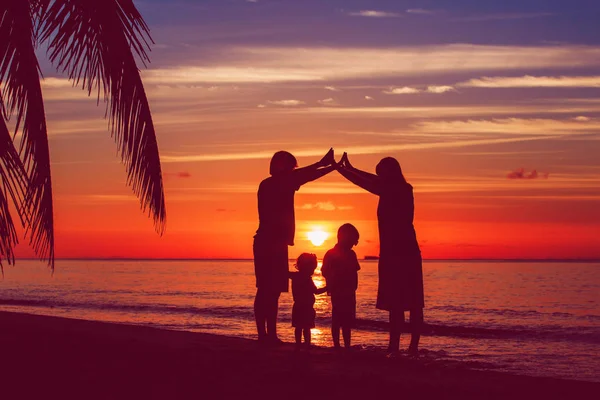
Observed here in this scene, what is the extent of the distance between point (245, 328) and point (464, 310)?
12.5 m

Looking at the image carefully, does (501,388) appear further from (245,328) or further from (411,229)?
(245,328)

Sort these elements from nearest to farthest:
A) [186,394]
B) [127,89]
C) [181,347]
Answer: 1. [186,394]
2. [127,89]
3. [181,347]

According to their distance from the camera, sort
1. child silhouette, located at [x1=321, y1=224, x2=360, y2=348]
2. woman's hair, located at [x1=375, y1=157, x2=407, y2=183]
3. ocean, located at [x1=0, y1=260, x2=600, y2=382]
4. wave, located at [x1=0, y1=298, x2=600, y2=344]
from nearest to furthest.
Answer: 1. woman's hair, located at [x1=375, y1=157, x2=407, y2=183]
2. child silhouette, located at [x1=321, y1=224, x2=360, y2=348]
3. ocean, located at [x1=0, y1=260, x2=600, y2=382]
4. wave, located at [x1=0, y1=298, x2=600, y2=344]

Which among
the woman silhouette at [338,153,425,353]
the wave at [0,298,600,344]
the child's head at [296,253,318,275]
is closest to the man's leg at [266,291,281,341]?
the child's head at [296,253,318,275]

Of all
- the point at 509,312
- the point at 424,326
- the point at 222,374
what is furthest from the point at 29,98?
the point at 509,312

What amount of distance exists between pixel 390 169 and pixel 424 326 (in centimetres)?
1436

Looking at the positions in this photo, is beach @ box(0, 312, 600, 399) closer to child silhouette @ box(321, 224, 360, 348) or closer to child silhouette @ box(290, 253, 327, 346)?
child silhouette @ box(290, 253, 327, 346)

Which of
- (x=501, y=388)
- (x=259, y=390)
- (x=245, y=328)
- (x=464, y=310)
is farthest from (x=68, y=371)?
(x=464, y=310)

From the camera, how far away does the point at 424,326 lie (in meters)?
22.1

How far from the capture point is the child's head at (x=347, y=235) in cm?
931

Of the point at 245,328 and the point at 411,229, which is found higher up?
the point at 411,229

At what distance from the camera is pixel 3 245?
17.8ft

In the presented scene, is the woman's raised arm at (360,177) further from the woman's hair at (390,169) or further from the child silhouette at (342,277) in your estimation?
the child silhouette at (342,277)

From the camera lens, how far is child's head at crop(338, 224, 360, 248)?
9.31 meters
